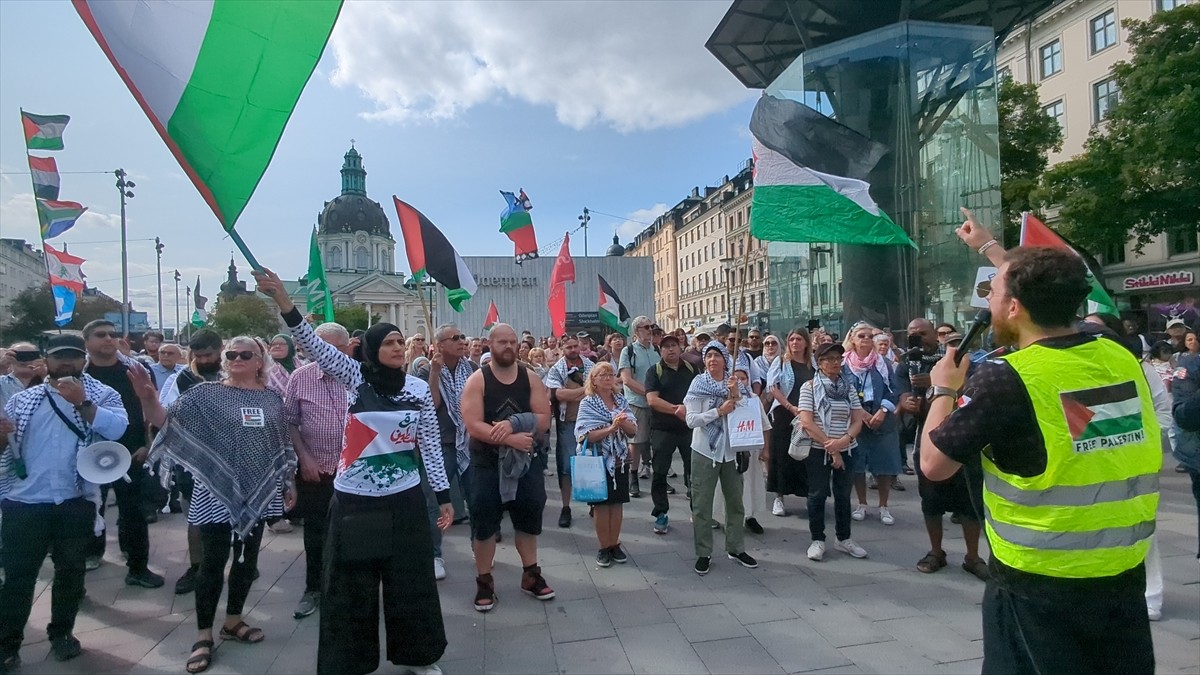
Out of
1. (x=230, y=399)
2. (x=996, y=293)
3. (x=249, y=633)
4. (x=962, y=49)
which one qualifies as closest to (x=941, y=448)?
(x=996, y=293)

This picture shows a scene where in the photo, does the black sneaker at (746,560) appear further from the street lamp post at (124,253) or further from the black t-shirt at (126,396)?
the street lamp post at (124,253)

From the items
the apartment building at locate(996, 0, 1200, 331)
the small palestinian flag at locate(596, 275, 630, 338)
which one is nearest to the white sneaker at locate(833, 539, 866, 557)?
the small palestinian flag at locate(596, 275, 630, 338)

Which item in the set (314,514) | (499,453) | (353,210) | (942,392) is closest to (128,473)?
(314,514)

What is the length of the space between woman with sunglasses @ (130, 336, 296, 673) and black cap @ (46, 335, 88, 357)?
1.04 feet

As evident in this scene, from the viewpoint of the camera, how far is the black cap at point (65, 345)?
401 centimetres

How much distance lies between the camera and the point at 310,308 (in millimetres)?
8383

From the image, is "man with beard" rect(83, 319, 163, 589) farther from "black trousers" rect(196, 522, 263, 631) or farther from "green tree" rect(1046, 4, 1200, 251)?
"green tree" rect(1046, 4, 1200, 251)

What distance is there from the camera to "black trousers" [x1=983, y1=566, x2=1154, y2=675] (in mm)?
1937

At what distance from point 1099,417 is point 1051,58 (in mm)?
40812

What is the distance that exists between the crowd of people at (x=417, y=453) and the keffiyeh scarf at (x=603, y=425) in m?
0.02

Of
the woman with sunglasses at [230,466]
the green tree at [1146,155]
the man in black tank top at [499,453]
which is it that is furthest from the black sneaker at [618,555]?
the green tree at [1146,155]

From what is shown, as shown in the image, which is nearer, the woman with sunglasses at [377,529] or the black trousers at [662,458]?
the woman with sunglasses at [377,529]

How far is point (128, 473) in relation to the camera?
5.18 metres

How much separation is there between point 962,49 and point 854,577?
1866 cm
